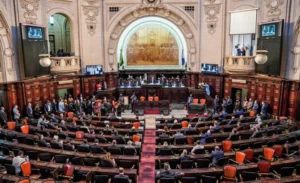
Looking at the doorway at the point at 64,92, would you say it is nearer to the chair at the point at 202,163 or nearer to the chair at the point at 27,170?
the chair at the point at 27,170

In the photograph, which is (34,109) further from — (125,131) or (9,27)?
(125,131)

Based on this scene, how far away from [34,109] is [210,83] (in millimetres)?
14451

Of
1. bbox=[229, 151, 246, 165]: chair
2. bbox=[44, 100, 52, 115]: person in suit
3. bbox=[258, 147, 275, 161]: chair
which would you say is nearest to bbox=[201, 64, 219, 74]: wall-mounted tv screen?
bbox=[258, 147, 275, 161]: chair

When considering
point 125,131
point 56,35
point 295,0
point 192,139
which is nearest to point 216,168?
point 192,139

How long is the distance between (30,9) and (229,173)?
1680 centimetres

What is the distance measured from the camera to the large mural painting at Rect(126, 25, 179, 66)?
25844 mm

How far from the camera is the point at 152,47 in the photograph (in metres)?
26.0

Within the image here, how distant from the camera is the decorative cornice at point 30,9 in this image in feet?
59.0

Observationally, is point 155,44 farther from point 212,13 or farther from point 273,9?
point 273,9

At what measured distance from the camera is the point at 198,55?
24062mm

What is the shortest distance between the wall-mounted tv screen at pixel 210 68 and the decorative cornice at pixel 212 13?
291 centimetres

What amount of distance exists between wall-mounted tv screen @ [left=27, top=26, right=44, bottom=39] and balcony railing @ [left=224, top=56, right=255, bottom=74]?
14448 mm

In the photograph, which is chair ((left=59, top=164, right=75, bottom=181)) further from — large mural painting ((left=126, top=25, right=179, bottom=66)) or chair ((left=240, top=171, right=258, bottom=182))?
large mural painting ((left=126, top=25, right=179, bottom=66))

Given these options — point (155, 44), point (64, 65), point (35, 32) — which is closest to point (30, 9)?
point (35, 32)
